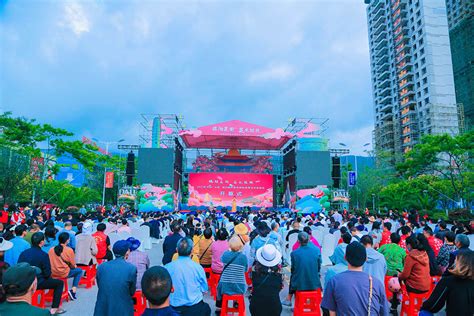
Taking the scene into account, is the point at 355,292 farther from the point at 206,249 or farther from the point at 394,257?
the point at 206,249

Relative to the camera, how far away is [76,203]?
75.0 ft

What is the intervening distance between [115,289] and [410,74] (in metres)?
44.5

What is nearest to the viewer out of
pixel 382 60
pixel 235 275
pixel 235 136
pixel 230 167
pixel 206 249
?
pixel 235 275

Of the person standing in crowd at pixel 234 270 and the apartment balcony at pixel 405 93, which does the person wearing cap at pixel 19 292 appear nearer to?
the person standing in crowd at pixel 234 270

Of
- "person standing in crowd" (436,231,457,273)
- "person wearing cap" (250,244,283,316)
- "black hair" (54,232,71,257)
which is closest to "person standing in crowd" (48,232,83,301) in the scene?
"black hair" (54,232,71,257)

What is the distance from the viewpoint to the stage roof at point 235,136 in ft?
74.9

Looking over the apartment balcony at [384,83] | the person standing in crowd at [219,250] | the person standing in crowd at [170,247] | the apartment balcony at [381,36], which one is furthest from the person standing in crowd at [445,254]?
the apartment balcony at [381,36]

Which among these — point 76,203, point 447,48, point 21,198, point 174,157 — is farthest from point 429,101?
point 21,198

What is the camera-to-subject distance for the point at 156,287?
183 cm

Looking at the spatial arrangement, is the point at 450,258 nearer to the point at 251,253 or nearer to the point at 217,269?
the point at 251,253

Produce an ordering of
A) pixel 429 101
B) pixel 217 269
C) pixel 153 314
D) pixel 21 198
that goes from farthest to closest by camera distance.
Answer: pixel 429 101
pixel 21 198
pixel 217 269
pixel 153 314

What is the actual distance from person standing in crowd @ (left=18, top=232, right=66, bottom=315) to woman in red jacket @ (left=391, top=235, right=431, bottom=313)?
4.28 metres

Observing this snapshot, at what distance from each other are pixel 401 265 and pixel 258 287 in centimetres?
238

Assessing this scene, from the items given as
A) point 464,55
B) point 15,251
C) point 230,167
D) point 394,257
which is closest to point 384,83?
point 464,55
